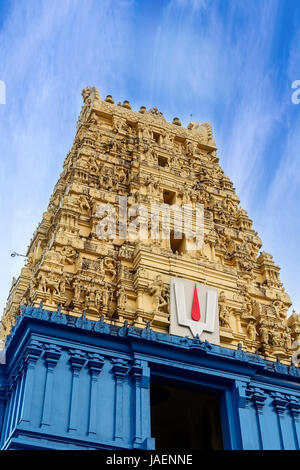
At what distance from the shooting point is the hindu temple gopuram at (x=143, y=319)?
58.9ft

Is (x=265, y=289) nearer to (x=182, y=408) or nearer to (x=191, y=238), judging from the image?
(x=191, y=238)

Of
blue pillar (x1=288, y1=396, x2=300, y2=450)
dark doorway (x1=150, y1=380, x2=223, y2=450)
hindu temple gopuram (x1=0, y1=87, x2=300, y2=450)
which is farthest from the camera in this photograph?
dark doorway (x1=150, y1=380, x2=223, y2=450)

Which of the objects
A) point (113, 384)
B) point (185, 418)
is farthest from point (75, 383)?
point (185, 418)

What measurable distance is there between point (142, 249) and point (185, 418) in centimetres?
749

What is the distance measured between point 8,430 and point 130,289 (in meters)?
6.74

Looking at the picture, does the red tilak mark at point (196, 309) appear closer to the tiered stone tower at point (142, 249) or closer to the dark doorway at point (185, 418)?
the tiered stone tower at point (142, 249)

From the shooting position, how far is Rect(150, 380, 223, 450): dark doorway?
22.5 m

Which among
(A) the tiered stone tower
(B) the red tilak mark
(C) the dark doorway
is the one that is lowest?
(C) the dark doorway

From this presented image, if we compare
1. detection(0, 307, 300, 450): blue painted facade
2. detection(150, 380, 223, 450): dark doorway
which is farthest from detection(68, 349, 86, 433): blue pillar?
detection(150, 380, 223, 450): dark doorway

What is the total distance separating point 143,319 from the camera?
21.5 m

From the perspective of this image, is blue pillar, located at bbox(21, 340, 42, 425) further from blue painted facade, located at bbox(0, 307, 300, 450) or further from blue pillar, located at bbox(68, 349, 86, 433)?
blue pillar, located at bbox(68, 349, 86, 433)

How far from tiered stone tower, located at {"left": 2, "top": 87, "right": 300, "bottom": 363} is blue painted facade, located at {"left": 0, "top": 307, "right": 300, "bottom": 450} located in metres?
1.86

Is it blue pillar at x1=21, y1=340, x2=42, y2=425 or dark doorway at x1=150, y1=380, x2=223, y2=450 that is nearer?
blue pillar at x1=21, y1=340, x2=42, y2=425
